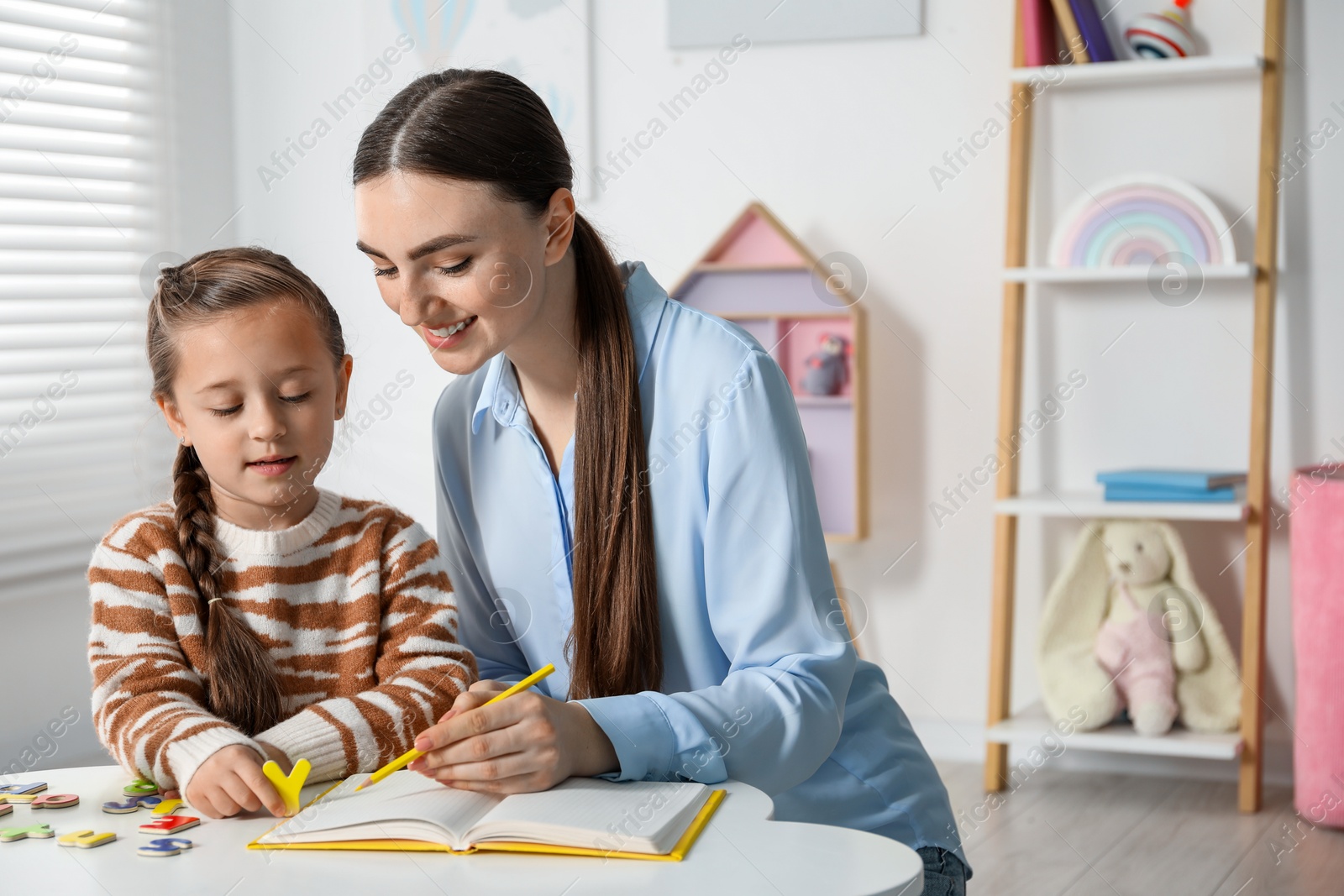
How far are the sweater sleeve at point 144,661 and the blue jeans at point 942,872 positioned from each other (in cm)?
60

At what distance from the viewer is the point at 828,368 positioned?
288 cm

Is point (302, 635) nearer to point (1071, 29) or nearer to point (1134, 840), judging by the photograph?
point (1134, 840)

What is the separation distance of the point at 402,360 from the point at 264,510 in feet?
7.36

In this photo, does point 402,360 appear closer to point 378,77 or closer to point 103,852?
point 378,77

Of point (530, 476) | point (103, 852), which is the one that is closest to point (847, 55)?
point (530, 476)

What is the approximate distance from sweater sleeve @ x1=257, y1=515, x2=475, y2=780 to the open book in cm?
10

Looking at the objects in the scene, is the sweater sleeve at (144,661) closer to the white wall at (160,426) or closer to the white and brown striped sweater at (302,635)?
the white and brown striped sweater at (302,635)

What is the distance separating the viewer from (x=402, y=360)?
132 inches

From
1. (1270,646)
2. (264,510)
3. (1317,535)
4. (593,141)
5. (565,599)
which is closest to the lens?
(264,510)

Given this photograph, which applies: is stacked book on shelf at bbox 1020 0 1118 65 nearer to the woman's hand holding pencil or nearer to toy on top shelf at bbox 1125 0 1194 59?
toy on top shelf at bbox 1125 0 1194 59

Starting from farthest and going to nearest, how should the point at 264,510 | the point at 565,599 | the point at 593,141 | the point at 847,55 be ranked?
the point at 593,141, the point at 847,55, the point at 565,599, the point at 264,510

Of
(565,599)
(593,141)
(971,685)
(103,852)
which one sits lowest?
(971,685)

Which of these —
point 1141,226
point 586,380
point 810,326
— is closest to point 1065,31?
point 1141,226

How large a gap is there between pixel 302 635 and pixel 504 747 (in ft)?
1.01
